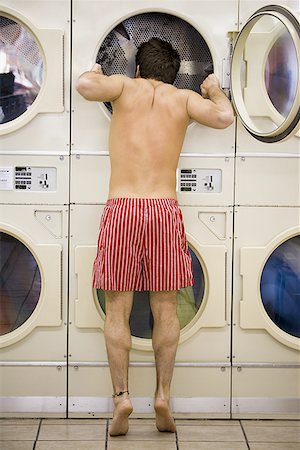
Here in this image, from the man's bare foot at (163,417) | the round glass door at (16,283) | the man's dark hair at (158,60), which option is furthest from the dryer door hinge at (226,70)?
the man's bare foot at (163,417)

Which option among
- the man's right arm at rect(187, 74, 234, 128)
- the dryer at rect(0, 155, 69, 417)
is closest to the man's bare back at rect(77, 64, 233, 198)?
the man's right arm at rect(187, 74, 234, 128)

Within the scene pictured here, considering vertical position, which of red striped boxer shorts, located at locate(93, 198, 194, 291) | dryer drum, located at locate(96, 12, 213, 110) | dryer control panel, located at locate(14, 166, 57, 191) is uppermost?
dryer drum, located at locate(96, 12, 213, 110)

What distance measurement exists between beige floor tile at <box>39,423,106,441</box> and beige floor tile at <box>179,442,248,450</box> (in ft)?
1.24

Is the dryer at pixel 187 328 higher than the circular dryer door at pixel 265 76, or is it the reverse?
the circular dryer door at pixel 265 76

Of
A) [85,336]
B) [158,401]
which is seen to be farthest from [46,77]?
[158,401]

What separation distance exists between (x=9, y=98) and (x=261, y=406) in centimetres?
188

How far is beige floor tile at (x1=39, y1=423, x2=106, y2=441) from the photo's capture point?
3467 mm

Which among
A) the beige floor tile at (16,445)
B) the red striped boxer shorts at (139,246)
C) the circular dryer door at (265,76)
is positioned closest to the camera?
the beige floor tile at (16,445)

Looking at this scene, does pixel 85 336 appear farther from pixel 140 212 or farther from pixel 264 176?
pixel 264 176

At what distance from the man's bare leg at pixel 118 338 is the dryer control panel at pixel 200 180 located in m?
0.57

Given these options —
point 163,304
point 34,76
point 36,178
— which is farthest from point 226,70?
point 163,304

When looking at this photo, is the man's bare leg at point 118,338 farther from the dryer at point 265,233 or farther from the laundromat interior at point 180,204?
the dryer at point 265,233

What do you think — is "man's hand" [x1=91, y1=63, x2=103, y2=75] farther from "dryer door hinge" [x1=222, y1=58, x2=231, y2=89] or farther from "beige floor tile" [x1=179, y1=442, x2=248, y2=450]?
"beige floor tile" [x1=179, y1=442, x2=248, y2=450]

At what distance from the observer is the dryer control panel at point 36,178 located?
3.64 metres
